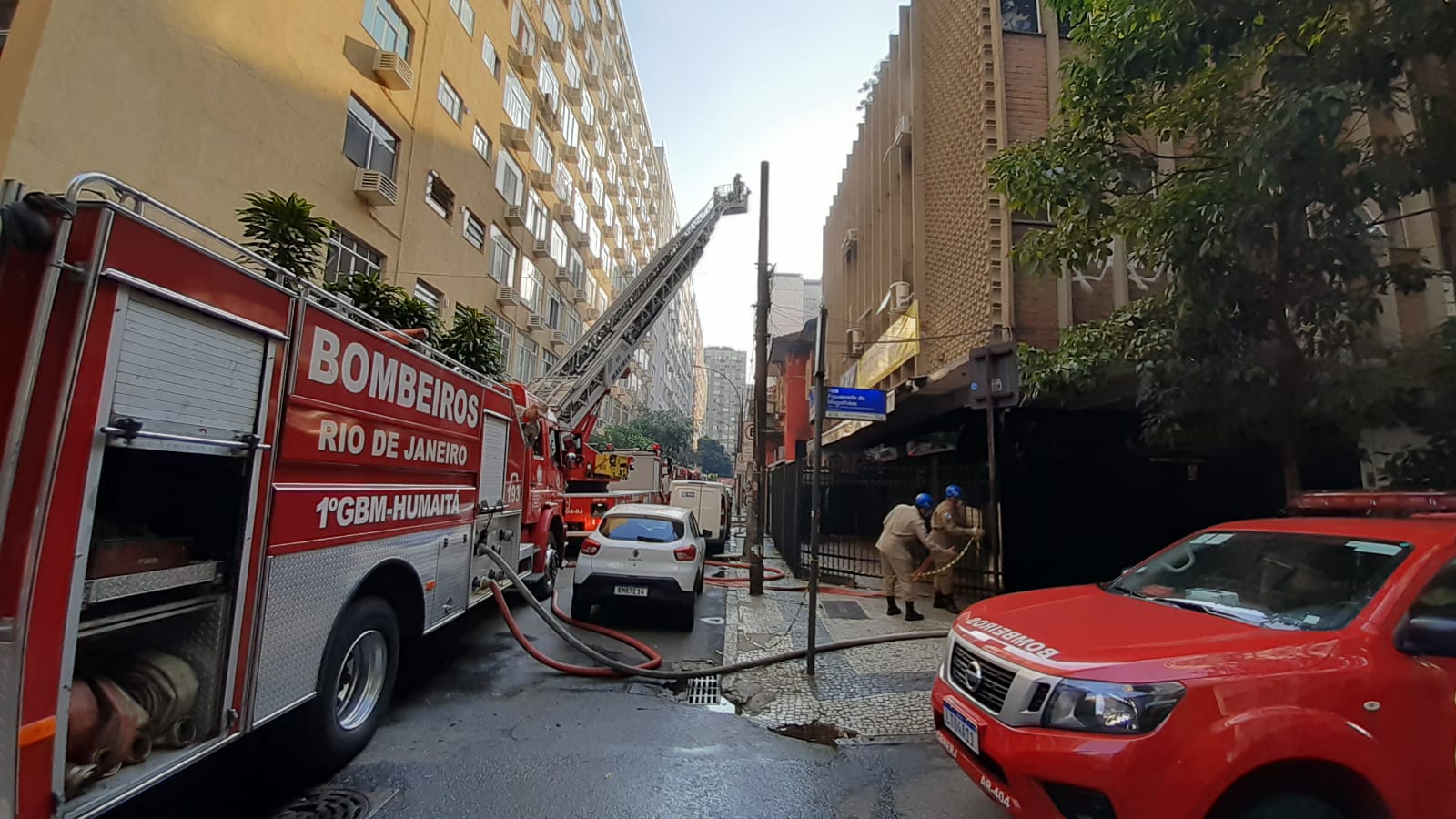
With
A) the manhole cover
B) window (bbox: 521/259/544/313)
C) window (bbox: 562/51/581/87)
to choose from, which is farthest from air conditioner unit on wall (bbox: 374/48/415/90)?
window (bbox: 562/51/581/87)

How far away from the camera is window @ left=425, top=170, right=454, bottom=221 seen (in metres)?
16.6

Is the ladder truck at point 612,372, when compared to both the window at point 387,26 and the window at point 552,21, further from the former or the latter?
the window at point 552,21

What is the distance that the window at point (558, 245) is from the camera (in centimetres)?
2756

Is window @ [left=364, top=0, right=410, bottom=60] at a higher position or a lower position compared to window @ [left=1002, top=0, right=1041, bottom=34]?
higher

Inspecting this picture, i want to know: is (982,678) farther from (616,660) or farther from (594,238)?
(594,238)

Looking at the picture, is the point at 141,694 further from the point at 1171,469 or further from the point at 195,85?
the point at 1171,469

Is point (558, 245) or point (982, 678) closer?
point (982, 678)

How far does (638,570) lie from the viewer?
751 cm

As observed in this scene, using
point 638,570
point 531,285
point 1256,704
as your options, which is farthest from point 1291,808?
point 531,285

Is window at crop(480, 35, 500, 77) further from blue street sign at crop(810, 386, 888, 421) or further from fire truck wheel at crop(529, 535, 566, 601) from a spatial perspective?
blue street sign at crop(810, 386, 888, 421)

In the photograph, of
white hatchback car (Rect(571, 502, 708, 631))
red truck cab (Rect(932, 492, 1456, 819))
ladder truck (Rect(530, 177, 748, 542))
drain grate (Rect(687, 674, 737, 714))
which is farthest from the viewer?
ladder truck (Rect(530, 177, 748, 542))

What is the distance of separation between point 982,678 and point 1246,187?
4113 mm

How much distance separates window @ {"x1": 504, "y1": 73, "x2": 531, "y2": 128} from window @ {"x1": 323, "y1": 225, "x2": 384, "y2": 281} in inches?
384

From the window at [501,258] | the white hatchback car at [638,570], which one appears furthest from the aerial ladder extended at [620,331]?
the white hatchback car at [638,570]
